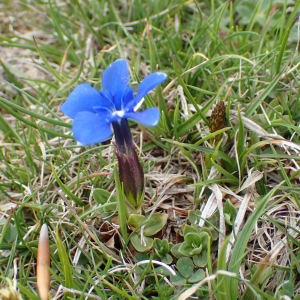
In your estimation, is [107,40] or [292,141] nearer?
[292,141]

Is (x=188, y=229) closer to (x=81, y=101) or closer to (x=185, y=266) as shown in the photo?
(x=185, y=266)

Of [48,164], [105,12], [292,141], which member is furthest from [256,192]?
[105,12]

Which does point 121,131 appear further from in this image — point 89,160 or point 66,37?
point 66,37

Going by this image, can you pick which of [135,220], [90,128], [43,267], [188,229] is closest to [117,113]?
[90,128]

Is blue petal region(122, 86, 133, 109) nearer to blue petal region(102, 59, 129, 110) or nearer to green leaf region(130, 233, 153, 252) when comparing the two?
blue petal region(102, 59, 129, 110)

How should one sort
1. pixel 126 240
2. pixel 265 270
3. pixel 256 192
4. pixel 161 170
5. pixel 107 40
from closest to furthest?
pixel 265 270
pixel 126 240
pixel 256 192
pixel 161 170
pixel 107 40

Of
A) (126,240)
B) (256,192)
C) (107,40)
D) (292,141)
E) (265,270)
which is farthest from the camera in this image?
(107,40)
